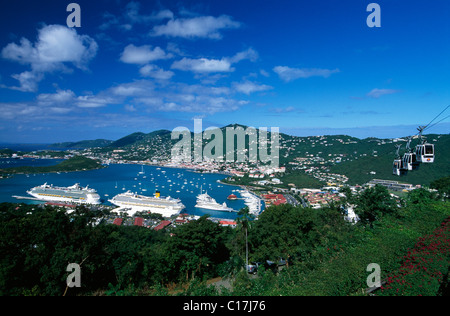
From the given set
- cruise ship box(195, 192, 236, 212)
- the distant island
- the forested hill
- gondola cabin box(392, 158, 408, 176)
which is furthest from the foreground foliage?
the distant island

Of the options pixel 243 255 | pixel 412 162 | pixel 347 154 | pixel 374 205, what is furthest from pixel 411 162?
pixel 347 154

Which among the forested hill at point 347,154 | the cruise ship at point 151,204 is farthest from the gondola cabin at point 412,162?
the cruise ship at point 151,204

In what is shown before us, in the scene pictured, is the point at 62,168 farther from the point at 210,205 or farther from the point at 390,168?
the point at 390,168

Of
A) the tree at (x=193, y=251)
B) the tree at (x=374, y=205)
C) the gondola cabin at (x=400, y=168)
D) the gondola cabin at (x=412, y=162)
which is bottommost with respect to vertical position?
the tree at (x=193, y=251)

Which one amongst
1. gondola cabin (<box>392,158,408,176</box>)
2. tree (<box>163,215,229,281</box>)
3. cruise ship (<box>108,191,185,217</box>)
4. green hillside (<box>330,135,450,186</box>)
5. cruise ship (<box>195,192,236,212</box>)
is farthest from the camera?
green hillside (<box>330,135,450,186</box>)

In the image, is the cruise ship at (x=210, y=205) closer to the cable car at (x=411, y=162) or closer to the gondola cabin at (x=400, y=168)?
the gondola cabin at (x=400, y=168)

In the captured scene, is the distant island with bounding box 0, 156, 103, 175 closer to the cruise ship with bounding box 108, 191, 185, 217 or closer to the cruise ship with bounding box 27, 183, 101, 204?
the cruise ship with bounding box 27, 183, 101, 204

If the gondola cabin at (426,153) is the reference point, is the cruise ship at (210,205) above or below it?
below

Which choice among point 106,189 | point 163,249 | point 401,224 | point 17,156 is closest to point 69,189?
point 106,189
